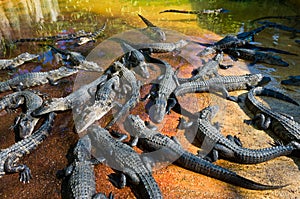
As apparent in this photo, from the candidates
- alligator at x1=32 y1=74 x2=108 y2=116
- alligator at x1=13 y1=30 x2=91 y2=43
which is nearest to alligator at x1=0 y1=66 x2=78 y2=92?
alligator at x1=32 y1=74 x2=108 y2=116

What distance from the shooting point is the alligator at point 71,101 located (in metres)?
5.02

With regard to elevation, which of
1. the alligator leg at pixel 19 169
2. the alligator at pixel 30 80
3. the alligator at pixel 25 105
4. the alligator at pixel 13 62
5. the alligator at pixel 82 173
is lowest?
the alligator leg at pixel 19 169

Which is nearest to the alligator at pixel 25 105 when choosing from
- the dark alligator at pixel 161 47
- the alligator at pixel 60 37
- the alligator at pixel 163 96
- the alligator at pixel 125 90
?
the alligator at pixel 125 90

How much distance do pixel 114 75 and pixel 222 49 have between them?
4.34 metres

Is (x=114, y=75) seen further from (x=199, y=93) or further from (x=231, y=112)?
(x=231, y=112)

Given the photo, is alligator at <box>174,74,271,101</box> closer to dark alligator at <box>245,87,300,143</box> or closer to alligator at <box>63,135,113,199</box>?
dark alligator at <box>245,87,300,143</box>

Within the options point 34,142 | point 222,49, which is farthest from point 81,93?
point 222,49

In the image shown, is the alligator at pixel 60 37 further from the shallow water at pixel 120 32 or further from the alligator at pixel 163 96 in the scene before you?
the alligator at pixel 163 96

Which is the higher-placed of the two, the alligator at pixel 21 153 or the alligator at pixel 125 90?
the alligator at pixel 125 90

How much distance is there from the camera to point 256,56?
25.2 ft

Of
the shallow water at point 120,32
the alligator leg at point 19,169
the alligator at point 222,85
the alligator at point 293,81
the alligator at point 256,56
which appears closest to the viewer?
the shallow water at point 120,32

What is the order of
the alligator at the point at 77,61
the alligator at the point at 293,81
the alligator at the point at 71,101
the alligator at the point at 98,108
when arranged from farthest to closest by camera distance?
the alligator at the point at 77,61 → the alligator at the point at 293,81 → the alligator at the point at 71,101 → the alligator at the point at 98,108

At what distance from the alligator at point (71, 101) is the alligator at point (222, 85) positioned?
6.99ft

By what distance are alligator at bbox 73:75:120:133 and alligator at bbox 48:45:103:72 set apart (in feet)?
4.20
